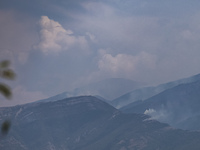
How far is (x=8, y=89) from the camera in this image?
17.9 meters

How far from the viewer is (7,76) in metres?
18.1

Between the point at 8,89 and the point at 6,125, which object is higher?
the point at 8,89

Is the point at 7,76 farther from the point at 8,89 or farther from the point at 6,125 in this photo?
the point at 6,125

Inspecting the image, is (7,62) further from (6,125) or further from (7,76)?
(6,125)

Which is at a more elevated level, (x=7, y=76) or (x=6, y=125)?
(x=7, y=76)

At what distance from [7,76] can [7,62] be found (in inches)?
21.9

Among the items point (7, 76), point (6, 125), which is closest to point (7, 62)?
point (7, 76)

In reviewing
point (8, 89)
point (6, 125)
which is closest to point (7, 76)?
point (8, 89)

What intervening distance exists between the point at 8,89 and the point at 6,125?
1411 mm

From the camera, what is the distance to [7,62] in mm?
18172

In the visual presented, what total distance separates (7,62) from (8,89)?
3.60 feet

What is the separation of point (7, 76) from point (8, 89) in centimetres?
55

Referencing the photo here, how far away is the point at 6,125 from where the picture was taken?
17984mm

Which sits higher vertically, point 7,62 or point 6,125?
point 7,62
